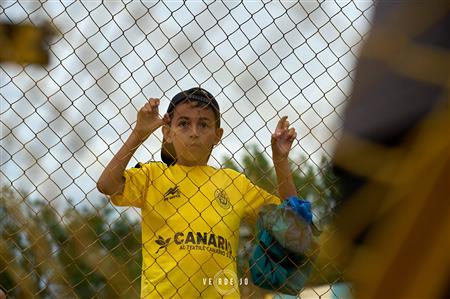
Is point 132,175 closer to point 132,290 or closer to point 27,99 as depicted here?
point 132,290

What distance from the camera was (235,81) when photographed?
6.91ft

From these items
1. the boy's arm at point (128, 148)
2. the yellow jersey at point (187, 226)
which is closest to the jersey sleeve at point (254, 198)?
the yellow jersey at point (187, 226)

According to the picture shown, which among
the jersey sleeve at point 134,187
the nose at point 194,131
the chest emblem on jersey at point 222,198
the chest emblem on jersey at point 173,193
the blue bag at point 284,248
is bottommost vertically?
the blue bag at point 284,248

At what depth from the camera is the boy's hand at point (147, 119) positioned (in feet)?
9.12

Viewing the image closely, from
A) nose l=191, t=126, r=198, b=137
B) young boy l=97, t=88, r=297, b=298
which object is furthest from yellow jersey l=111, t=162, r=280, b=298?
nose l=191, t=126, r=198, b=137

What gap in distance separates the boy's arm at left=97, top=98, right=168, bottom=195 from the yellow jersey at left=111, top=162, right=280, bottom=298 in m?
0.04

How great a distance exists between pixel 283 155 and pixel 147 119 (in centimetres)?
46

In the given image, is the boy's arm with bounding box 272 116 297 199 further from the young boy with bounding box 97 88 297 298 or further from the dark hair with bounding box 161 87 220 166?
the dark hair with bounding box 161 87 220 166

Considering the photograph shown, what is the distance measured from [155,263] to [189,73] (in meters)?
0.68

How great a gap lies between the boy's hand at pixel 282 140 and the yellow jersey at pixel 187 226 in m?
0.15

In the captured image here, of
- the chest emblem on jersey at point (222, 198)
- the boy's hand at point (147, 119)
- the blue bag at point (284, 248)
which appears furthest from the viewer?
the chest emblem on jersey at point (222, 198)

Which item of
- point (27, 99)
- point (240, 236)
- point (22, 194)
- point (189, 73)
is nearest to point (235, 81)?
point (189, 73)

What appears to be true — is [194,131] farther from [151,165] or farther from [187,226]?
[187,226]

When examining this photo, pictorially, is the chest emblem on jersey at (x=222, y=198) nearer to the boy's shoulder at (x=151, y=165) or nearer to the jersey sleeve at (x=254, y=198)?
the jersey sleeve at (x=254, y=198)
